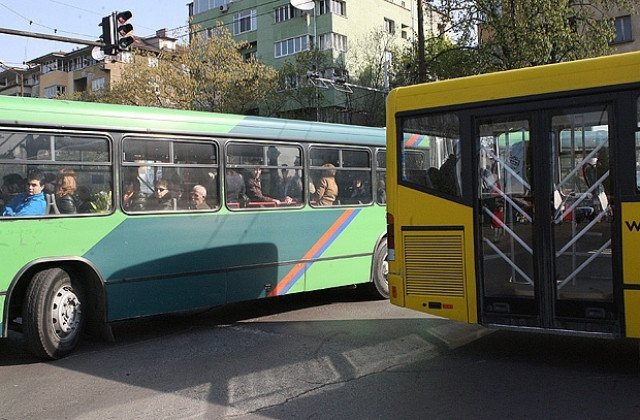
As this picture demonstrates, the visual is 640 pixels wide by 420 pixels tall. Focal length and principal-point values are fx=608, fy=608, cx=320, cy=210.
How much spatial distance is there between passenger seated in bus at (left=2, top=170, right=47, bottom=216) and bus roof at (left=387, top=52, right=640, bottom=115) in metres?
4.00

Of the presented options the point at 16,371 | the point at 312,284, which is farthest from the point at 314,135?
the point at 16,371

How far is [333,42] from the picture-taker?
139 feet

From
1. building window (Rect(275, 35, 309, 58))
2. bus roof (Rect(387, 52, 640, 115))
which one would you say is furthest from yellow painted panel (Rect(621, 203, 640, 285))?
building window (Rect(275, 35, 309, 58))

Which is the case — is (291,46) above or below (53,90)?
below

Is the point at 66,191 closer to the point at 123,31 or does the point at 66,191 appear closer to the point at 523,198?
the point at 523,198

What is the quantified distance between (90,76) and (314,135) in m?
63.7

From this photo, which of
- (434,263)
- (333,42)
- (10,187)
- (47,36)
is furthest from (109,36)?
(333,42)

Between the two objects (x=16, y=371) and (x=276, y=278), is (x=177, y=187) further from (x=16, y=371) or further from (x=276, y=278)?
(x=16, y=371)

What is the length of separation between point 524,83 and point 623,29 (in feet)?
117

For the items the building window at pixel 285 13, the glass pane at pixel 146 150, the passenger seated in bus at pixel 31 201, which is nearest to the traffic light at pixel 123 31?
the glass pane at pixel 146 150

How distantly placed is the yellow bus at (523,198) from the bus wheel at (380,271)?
3.31 m

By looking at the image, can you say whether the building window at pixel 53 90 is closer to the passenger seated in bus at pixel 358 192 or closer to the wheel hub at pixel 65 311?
the passenger seated in bus at pixel 358 192

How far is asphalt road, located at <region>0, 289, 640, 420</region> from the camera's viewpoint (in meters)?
4.99

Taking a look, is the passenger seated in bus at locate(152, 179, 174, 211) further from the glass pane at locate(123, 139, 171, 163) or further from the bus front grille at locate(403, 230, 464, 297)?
the bus front grille at locate(403, 230, 464, 297)
